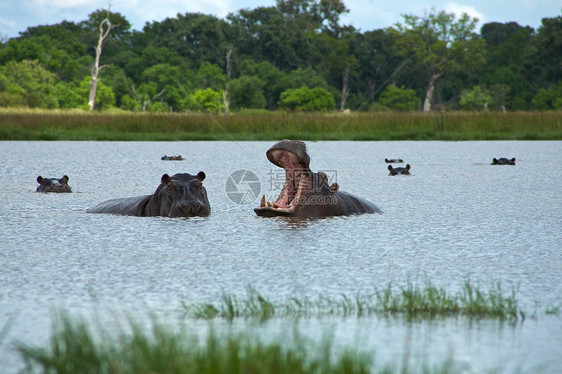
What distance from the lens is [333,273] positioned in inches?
143

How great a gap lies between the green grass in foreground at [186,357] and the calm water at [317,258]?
157 mm

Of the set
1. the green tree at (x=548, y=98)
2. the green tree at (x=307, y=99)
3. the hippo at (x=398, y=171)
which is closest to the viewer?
the hippo at (x=398, y=171)

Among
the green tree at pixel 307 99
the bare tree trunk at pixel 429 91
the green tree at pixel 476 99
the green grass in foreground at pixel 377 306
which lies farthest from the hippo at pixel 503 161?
the bare tree trunk at pixel 429 91

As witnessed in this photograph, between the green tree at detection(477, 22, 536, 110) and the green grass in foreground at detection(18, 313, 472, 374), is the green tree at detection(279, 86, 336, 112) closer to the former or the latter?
the green tree at detection(477, 22, 536, 110)

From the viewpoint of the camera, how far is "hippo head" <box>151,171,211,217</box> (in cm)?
564

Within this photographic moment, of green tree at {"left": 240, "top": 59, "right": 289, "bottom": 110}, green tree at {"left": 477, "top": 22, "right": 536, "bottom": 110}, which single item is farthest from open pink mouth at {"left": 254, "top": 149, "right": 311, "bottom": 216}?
green tree at {"left": 477, "top": 22, "right": 536, "bottom": 110}

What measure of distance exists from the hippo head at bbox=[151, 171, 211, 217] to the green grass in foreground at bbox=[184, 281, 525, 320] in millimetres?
2619

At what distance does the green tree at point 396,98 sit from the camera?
52.3m

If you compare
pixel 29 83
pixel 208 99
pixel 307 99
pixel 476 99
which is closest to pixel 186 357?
pixel 29 83

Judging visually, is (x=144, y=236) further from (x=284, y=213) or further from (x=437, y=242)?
(x=437, y=242)

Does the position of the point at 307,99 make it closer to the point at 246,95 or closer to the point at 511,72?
the point at 246,95

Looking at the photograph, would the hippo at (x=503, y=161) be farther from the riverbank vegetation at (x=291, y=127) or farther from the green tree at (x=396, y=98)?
the green tree at (x=396, y=98)

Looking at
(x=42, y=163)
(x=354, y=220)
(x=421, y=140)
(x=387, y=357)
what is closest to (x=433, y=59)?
(x=421, y=140)

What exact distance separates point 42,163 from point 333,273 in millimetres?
8938
